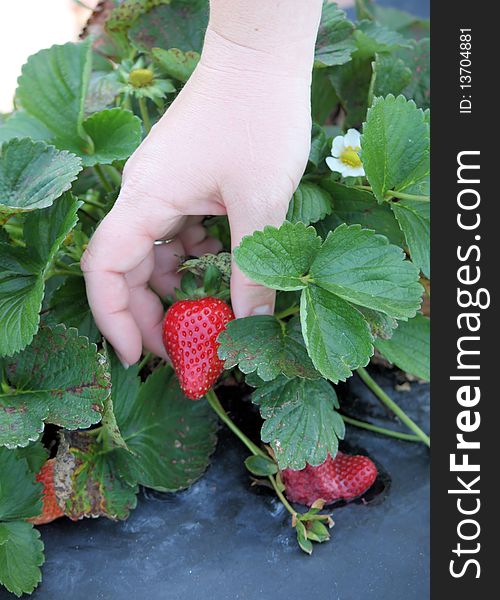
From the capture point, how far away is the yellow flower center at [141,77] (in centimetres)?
91

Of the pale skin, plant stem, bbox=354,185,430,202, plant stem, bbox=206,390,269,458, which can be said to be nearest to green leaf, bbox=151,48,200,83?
the pale skin

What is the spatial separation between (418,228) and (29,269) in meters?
0.36

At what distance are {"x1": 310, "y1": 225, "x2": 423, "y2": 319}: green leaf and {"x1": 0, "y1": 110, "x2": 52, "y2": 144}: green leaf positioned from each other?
38cm

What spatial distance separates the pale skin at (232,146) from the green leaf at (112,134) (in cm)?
7

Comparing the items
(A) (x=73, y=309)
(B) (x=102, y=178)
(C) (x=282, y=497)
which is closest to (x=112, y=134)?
(B) (x=102, y=178)

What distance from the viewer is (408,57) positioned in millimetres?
1004

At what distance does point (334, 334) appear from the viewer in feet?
2.24

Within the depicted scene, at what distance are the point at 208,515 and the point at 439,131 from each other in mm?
431

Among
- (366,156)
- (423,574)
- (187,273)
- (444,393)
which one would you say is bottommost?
(423,574)

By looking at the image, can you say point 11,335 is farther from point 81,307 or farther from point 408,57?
point 408,57

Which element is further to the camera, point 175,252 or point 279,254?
point 175,252

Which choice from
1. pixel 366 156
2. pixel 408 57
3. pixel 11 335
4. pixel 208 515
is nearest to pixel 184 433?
pixel 208 515

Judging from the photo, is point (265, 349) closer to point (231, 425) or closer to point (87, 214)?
point (231, 425)

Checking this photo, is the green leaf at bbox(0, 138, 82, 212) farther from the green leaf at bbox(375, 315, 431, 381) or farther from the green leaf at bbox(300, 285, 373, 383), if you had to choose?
the green leaf at bbox(375, 315, 431, 381)
